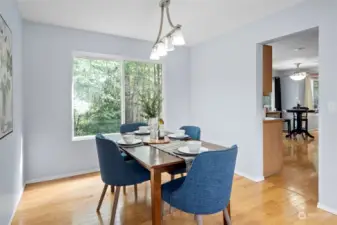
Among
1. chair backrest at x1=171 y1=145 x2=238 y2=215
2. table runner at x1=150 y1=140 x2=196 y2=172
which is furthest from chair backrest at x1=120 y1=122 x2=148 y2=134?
chair backrest at x1=171 y1=145 x2=238 y2=215

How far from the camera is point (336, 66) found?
2209 millimetres

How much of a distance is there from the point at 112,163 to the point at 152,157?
448 millimetres

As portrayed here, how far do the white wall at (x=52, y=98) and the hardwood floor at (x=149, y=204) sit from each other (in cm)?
30

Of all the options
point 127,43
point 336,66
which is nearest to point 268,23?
point 336,66

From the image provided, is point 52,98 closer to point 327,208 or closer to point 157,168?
point 157,168

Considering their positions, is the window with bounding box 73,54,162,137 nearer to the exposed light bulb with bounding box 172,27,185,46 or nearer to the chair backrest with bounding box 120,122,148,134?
the chair backrest with bounding box 120,122,148,134

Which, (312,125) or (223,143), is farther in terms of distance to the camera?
(312,125)

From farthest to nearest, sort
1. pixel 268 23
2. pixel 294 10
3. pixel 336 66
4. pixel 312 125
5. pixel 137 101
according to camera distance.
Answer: pixel 312 125 → pixel 137 101 → pixel 268 23 → pixel 294 10 → pixel 336 66

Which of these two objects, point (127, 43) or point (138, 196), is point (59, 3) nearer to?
point (127, 43)

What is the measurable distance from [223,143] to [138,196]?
1.81 m

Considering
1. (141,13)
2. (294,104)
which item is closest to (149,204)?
(141,13)

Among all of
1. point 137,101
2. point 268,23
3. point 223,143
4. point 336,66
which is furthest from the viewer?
point 137,101

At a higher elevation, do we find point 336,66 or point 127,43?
point 127,43

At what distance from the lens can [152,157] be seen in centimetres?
174
